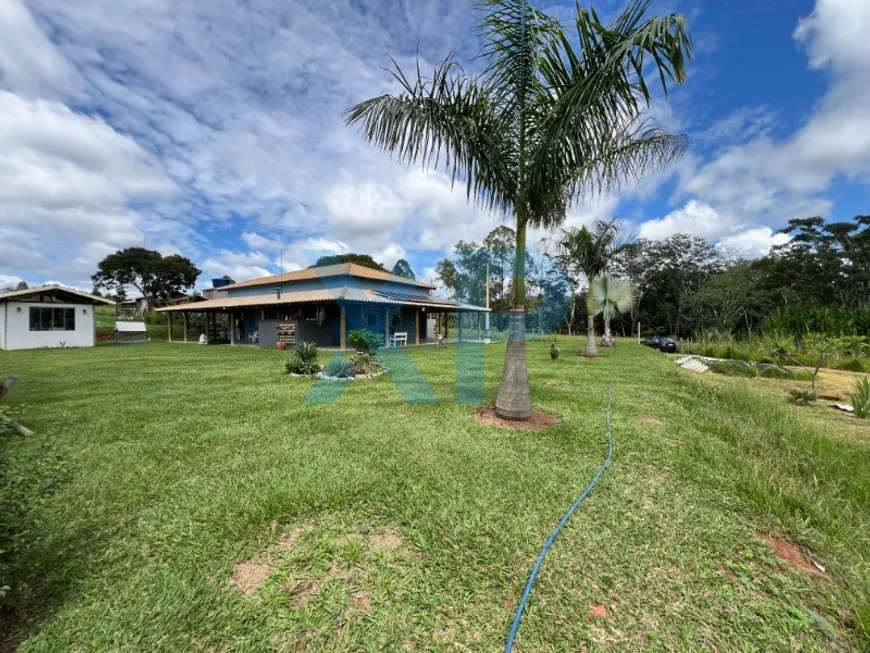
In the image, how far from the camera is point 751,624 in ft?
6.30

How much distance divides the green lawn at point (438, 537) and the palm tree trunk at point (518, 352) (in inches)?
21.9

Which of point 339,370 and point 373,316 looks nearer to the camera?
point 339,370

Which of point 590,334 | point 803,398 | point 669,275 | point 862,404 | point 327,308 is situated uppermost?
point 669,275

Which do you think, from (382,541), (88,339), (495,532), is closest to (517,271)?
(495,532)

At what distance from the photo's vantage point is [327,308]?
774 inches

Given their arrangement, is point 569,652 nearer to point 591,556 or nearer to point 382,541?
point 591,556

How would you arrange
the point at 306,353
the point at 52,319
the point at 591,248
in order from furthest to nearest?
the point at 52,319 → the point at 591,248 → the point at 306,353

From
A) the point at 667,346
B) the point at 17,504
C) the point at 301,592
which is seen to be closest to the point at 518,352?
the point at 301,592

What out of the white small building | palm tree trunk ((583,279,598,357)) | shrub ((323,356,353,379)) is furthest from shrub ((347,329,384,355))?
the white small building

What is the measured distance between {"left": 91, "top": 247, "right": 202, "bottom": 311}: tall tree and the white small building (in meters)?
23.5

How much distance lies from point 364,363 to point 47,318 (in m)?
20.6

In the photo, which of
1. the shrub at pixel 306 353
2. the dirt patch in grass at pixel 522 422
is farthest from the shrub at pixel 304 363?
the dirt patch in grass at pixel 522 422

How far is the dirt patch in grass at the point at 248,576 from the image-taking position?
212 centimetres

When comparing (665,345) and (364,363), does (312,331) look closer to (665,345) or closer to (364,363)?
(364,363)
